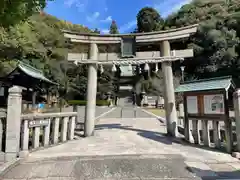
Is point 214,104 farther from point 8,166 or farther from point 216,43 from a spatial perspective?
point 216,43

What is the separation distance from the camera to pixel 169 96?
7.49m

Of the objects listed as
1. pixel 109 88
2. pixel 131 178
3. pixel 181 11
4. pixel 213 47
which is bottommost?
pixel 131 178

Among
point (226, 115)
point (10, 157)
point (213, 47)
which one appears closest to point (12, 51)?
point (10, 157)

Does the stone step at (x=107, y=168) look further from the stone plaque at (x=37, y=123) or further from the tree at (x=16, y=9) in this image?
the tree at (x=16, y=9)

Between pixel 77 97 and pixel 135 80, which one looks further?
pixel 135 80

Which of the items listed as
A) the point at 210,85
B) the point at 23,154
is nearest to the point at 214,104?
the point at 210,85

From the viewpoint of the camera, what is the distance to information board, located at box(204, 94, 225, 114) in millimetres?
5547

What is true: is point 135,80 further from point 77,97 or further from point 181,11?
point 181,11

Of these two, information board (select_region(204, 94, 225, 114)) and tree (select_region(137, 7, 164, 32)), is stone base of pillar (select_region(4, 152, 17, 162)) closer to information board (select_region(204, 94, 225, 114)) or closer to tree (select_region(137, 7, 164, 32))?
information board (select_region(204, 94, 225, 114))

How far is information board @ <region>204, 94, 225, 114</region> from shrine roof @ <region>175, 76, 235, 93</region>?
0.91 ft

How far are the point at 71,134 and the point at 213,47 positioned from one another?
2270 cm

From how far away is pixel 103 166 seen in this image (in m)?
4.02

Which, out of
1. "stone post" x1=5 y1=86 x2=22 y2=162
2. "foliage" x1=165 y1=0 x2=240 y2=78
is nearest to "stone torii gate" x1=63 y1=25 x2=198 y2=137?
"stone post" x1=5 y1=86 x2=22 y2=162

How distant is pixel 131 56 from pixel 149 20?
32.9 meters
